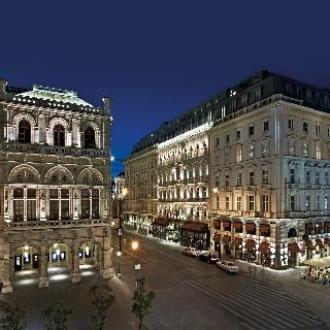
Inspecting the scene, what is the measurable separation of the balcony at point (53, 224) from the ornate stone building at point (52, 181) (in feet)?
0.32

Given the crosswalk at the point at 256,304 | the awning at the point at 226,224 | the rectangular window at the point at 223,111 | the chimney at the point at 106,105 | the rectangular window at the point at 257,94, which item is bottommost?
the crosswalk at the point at 256,304

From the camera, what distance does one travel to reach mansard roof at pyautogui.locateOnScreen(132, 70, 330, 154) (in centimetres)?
5191

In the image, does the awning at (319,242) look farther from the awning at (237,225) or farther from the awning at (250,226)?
the awning at (237,225)

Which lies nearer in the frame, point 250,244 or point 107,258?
point 107,258

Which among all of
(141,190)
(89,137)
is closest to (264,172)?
(89,137)

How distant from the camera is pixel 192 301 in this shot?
109 ft

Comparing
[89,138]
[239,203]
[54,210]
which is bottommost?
[239,203]

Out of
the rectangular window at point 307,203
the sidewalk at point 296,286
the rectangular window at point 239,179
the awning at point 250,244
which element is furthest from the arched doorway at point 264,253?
the rectangular window at point 239,179

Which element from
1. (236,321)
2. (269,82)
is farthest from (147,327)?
(269,82)

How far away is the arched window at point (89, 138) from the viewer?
43094mm

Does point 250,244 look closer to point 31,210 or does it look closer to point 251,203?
point 251,203

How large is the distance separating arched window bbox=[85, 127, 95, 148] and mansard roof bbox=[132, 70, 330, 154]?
24.2m

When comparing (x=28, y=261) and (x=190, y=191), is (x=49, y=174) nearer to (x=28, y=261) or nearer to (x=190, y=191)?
(x=28, y=261)

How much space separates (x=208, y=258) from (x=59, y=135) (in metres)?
26.7
